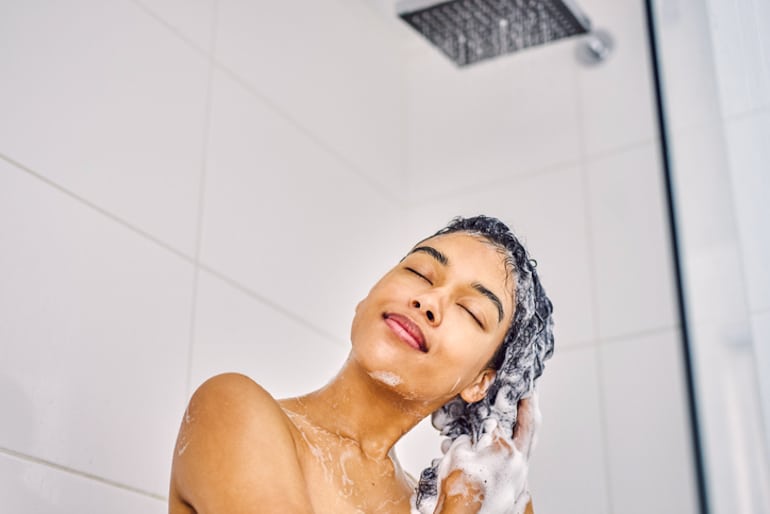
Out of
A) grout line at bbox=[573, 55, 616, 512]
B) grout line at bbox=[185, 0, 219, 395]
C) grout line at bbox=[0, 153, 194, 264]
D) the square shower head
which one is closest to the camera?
grout line at bbox=[0, 153, 194, 264]

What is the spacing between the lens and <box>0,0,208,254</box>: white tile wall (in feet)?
5.44

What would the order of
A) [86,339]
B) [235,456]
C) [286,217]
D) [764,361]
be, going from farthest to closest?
[286,217] < [86,339] < [235,456] < [764,361]

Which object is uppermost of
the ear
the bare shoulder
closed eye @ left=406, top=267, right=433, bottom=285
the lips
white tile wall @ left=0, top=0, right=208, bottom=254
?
white tile wall @ left=0, top=0, right=208, bottom=254

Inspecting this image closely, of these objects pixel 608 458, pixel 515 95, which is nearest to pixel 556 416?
pixel 608 458

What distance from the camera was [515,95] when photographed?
8.13 ft

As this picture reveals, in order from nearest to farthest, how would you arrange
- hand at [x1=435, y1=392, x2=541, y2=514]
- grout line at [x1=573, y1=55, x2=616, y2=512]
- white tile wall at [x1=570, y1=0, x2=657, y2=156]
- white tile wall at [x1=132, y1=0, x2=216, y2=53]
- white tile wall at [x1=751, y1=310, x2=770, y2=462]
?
white tile wall at [x1=751, y1=310, x2=770, y2=462] → hand at [x1=435, y1=392, x2=541, y2=514] → white tile wall at [x1=132, y1=0, x2=216, y2=53] → grout line at [x1=573, y1=55, x2=616, y2=512] → white tile wall at [x1=570, y1=0, x2=657, y2=156]

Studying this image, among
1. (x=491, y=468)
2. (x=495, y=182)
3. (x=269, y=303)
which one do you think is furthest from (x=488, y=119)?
(x=491, y=468)

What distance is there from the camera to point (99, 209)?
1.73 m

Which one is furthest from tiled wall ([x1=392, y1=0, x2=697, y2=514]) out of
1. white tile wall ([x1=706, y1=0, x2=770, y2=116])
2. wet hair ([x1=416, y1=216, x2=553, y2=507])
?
white tile wall ([x1=706, y1=0, x2=770, y2=116])

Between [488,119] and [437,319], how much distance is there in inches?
43.8

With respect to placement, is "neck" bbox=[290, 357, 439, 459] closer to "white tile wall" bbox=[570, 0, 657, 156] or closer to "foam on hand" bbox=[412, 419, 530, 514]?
"foam on hand" bbox=[412, 419, 530, 514]

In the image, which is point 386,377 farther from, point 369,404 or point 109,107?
point 109,107

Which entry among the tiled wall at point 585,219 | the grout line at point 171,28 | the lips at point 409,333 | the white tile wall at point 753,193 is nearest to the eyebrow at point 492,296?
the lips at point 409,333

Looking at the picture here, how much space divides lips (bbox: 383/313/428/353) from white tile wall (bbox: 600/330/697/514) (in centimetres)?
72
